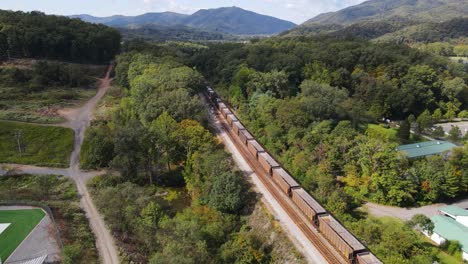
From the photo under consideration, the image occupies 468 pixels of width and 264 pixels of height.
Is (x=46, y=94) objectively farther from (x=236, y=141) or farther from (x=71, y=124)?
(x=236, y=141)

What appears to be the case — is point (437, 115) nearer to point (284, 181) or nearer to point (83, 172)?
point (284, 181)

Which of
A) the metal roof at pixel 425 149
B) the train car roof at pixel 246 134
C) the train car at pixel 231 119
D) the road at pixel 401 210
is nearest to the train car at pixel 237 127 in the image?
the train car roof at pixel 246 134

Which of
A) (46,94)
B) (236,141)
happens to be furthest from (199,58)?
(236,141)

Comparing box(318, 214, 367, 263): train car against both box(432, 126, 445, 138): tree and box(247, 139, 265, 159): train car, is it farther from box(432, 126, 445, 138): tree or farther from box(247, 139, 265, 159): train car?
box(432, 126, 445, 138): tree

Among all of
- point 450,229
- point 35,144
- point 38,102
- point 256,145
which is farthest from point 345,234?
point 38,102

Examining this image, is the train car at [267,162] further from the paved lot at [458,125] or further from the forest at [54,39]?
the forest at [54,39]

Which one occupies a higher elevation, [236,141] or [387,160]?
[387,160]

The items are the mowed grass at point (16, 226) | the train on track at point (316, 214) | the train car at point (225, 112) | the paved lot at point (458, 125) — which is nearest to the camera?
the train on track at point (316, 214)
